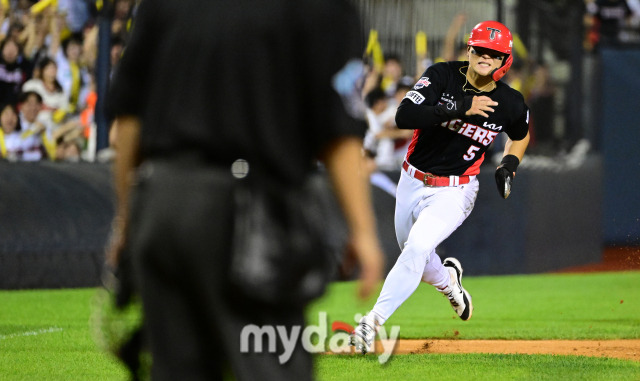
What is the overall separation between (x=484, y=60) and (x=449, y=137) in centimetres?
60

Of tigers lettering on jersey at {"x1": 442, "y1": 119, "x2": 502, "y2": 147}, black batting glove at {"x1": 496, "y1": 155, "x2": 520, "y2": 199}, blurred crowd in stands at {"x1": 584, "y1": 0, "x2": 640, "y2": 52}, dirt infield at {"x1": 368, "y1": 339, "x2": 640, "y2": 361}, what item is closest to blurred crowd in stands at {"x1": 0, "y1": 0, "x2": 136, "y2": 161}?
dirt infield at {"x1": 368, "y1": 339, "x2": 640, "y2": 361}

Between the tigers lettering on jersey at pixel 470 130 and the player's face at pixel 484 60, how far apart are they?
384 mm

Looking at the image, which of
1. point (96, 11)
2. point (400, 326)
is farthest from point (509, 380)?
point (96, 11)

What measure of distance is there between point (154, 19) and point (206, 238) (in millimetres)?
678

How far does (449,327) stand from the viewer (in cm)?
992

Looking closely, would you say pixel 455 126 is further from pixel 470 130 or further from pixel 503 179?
pixel 503 179

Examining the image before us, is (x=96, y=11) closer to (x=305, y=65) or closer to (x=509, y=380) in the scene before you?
(x=509, y=380)

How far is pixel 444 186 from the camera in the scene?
7598mm

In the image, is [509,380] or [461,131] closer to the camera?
[509,380]

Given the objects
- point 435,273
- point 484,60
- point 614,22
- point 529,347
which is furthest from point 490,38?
point 614,22

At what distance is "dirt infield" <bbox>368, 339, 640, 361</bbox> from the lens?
26.4ft

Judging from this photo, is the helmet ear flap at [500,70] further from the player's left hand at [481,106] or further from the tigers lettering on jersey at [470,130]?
the tigers lettering on jersey at [470,130]

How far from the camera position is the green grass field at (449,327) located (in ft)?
22.6

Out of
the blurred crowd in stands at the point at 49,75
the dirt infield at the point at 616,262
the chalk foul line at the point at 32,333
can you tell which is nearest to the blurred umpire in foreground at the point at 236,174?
the chalk foul line at the point at 32,333
